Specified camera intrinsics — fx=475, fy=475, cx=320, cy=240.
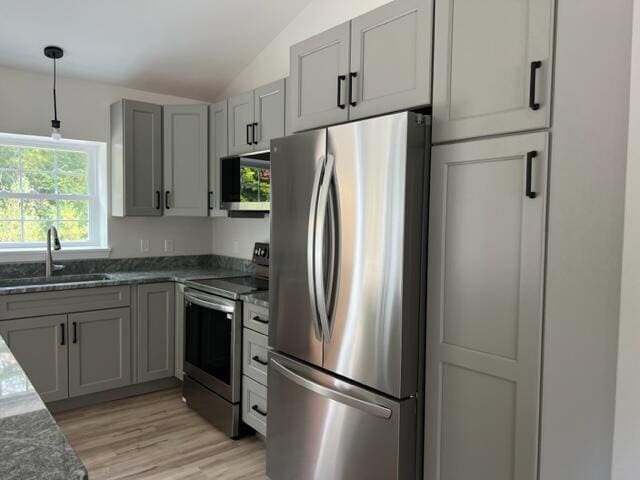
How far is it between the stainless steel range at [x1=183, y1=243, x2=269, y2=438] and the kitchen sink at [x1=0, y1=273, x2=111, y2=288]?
0.91 m

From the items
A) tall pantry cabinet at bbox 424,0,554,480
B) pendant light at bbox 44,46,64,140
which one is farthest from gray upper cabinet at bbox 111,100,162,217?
tall pantry cabinet at bbox 424,0,554,480

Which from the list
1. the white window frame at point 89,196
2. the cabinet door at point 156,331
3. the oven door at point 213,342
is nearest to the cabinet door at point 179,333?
the cabinet door at point 156,331

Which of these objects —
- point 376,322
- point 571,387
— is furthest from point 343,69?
point 571,387

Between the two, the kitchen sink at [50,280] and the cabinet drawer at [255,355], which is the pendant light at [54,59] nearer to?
the kitchen sink at [50,280]

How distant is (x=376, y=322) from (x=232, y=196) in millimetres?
2097

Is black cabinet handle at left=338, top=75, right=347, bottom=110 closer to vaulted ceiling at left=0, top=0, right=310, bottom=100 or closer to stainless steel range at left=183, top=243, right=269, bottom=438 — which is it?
stainless steel range at left=183, top=243, right=269, bottom=438

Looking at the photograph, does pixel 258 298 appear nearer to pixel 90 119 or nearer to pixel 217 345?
pixel 217 345

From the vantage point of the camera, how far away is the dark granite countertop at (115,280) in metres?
3.09

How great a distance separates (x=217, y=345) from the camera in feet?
10.1

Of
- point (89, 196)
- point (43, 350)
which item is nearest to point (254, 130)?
point (89, 196)

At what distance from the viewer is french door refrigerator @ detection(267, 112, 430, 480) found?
5.78ft

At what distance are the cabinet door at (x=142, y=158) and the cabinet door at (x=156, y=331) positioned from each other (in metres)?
0.64

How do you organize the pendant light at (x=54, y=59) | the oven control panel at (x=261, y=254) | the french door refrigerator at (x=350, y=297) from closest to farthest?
the french door refrigerator at (x=350, y=297) < the pendant light at (x=54, y=59) < the oven control panel at (x=261, y=254)

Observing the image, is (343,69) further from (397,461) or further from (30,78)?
(30,78)
